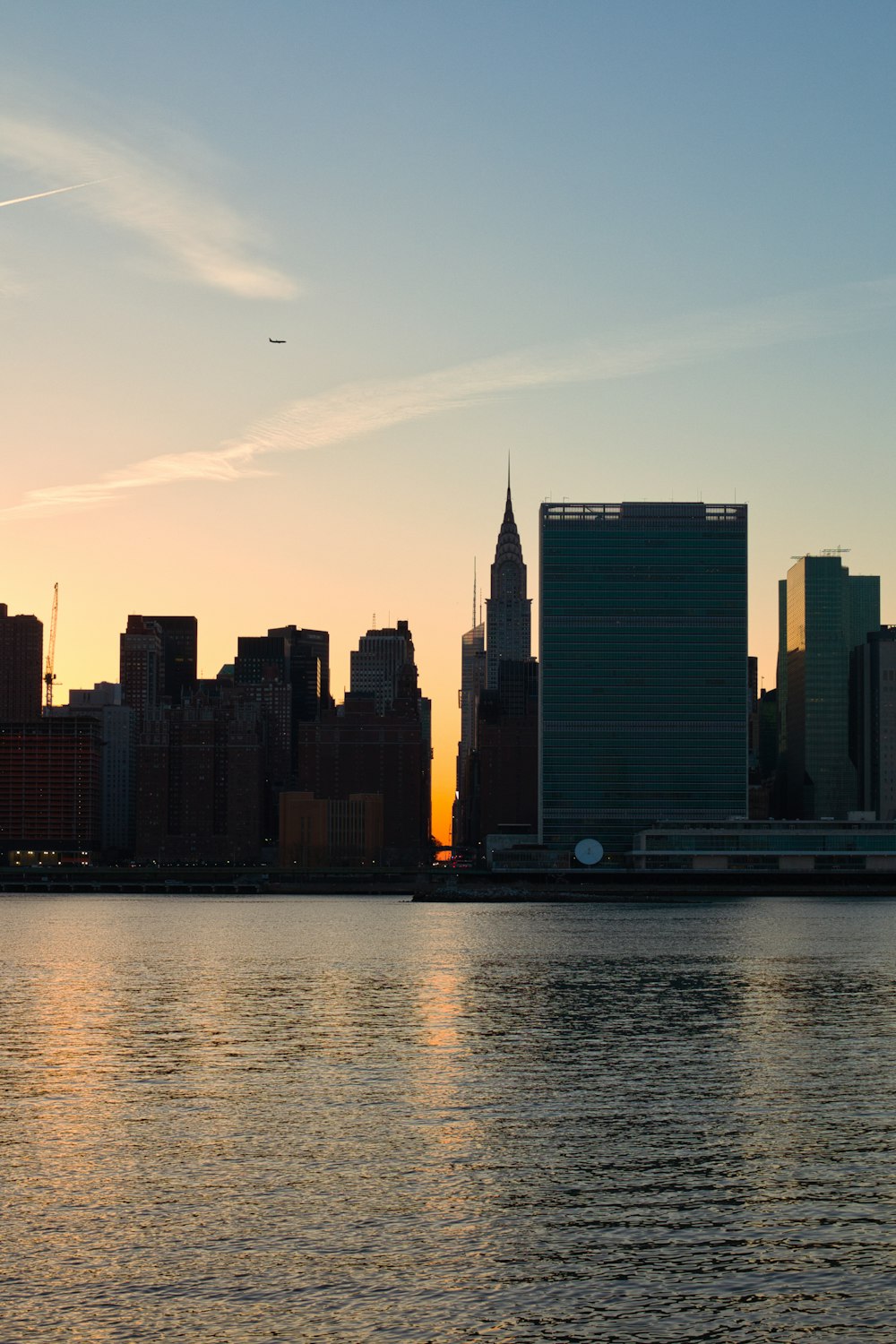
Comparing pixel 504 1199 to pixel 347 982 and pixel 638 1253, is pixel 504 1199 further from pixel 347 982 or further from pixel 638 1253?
pixel 347 982

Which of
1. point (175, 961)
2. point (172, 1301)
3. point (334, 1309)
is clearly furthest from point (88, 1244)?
point (175, 961)

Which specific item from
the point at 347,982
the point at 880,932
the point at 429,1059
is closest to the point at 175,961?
the point at 347,982

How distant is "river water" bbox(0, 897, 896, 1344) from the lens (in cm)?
3578

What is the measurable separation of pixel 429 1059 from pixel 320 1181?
27004 mm

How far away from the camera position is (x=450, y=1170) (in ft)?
164

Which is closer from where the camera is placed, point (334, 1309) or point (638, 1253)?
point (334, 1309)

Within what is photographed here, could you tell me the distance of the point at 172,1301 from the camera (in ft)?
118

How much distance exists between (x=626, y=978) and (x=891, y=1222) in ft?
257

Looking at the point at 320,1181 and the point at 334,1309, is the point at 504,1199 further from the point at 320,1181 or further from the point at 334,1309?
the point at 334,1309

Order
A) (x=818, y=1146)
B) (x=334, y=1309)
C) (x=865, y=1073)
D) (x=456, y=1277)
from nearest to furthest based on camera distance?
(x=334, y=1309) < (x=456, y=1277) < (x=818, y=1146) < (x=865, y=1073)

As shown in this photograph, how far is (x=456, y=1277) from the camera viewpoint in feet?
125

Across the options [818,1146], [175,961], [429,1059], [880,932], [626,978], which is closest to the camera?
[818,1146]

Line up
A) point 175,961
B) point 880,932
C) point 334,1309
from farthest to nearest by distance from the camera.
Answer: point 880,932 < point 175,961 < point 334,1309

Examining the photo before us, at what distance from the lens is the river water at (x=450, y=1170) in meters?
35.8
